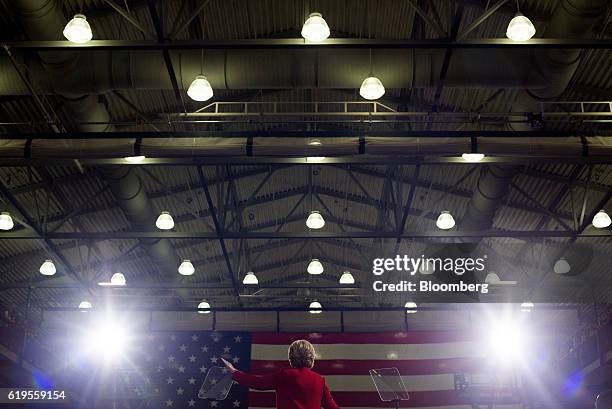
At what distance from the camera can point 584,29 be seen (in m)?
10.7

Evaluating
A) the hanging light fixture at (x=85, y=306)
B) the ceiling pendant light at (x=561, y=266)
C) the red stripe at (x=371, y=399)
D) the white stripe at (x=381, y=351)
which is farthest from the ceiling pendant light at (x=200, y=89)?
the hanging light fixture at (x=85, y=306)

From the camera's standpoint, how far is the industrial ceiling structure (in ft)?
A: 38.3

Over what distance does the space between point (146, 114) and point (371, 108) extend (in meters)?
5.63

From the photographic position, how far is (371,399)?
66.4 ft

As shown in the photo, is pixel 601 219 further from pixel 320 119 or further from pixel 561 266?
pixel 320 119

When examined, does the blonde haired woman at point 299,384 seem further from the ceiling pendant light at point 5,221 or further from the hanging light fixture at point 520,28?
the ceiling pendant light at point 5,221

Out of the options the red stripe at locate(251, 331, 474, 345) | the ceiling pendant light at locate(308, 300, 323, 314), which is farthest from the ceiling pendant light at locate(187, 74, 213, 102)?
the red stripe at locate(251, 331, 474, 345)

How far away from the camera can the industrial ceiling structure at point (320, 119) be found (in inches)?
460

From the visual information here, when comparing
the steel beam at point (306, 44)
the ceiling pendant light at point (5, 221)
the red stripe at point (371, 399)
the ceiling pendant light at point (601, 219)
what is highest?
the steel beam at point (306, 44)

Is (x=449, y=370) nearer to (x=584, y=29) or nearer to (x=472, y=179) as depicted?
(x=472, y=179)

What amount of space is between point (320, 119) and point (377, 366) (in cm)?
878

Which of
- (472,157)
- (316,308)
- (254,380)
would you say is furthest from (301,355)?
(316,308)

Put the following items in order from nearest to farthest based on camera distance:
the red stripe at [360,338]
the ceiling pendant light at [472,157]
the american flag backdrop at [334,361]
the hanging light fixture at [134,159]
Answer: the ceiling pendant light at [472,157]
the hanging light fixture at [134,159]
the american flag backdrop at [334,361]
the red stripe at [360,338]

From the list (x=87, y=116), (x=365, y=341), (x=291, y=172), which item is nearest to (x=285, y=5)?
(x=87, y=116)
